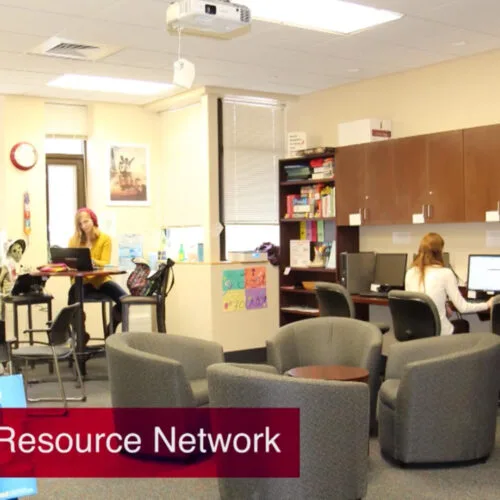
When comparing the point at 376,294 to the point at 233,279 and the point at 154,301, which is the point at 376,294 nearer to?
the point at 233,279

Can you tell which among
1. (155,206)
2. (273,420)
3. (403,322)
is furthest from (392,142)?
(273,420)

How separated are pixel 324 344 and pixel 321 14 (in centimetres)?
232

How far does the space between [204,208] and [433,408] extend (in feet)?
14.1

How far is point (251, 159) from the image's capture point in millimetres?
8555

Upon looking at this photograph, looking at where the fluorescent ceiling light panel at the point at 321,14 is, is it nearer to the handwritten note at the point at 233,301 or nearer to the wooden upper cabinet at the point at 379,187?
the wooden upper cabinet at the point at 379,187

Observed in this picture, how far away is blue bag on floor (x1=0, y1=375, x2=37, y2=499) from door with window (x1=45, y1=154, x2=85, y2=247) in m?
5.99

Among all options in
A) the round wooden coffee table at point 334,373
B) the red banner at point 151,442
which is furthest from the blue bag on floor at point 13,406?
the round wooden coffee table at point 334,373

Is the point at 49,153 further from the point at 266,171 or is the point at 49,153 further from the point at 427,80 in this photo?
the point at 427,80

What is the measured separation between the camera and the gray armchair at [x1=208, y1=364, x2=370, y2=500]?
3.61 meters

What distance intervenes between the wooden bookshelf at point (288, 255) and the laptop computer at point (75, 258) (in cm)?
217

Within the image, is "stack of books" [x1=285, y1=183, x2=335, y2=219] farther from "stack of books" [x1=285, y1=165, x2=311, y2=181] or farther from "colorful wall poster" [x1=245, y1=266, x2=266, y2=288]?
"colorful wall poster" [x1=245, y1=266, x2=266, y2=288]

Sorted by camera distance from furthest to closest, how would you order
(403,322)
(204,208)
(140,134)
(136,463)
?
1. (140,134)
2. (204,208)
3. (403,322)
4. (136,463)

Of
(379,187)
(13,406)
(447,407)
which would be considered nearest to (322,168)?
(379,187)

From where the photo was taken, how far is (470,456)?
15.0 feet
